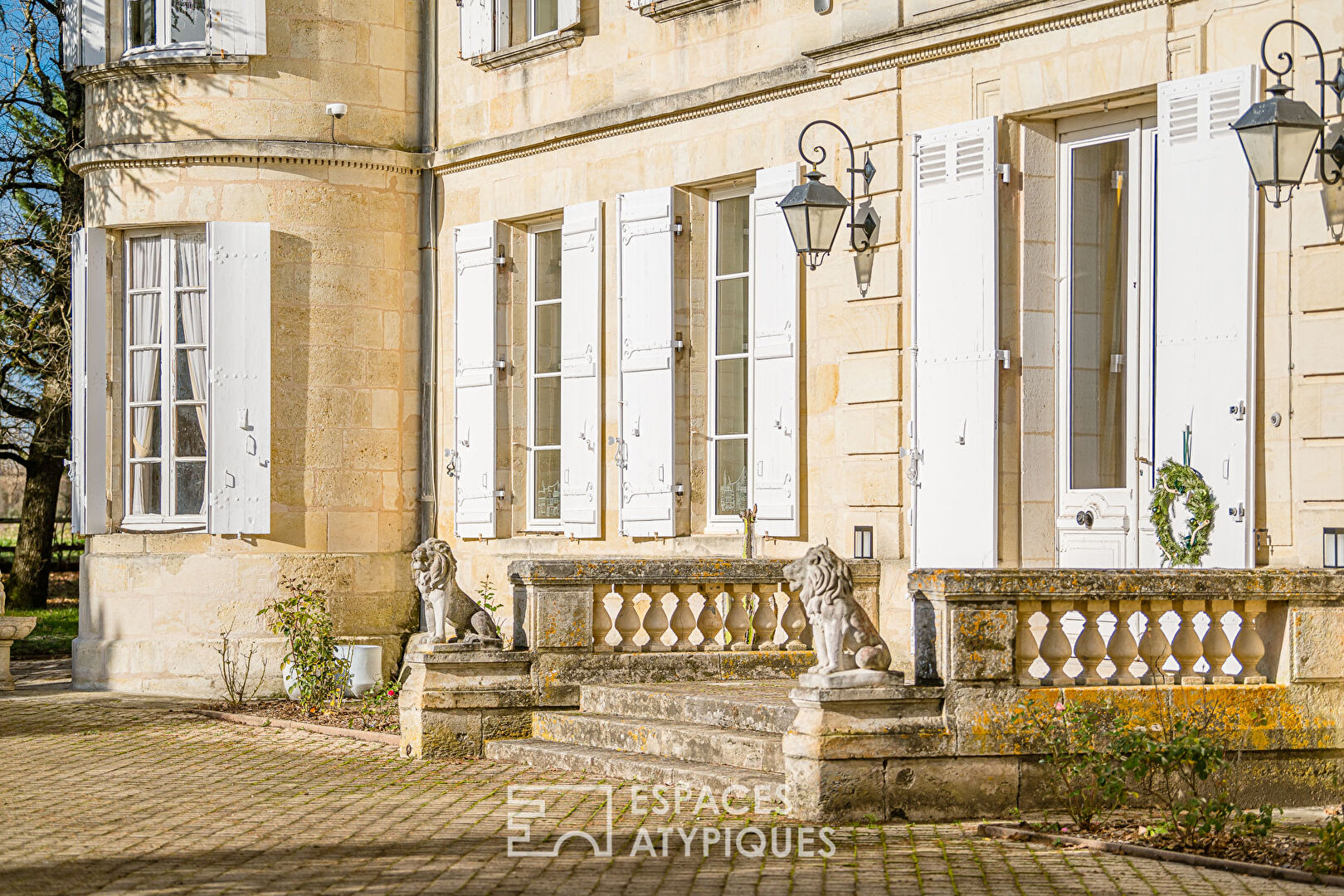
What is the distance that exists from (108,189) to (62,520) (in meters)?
17.7

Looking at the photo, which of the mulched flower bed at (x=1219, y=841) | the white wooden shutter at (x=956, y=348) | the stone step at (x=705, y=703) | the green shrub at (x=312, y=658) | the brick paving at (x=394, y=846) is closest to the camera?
the brick paving at (x=394, y=846)

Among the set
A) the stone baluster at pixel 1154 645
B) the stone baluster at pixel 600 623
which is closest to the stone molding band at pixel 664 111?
the stone baluster at pixel 1154 645

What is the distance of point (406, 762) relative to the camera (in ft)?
31.3

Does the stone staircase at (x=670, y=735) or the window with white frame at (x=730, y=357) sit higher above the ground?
the window with white frame at (x=730, y=357)

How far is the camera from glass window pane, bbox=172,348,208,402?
13773mm

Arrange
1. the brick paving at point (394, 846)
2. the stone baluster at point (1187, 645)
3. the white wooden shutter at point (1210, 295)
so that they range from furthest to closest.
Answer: the white wooden shutter at point (1210, 295) → the stone baluster at point (1187, 645) → the brick paving at point (394, 846)

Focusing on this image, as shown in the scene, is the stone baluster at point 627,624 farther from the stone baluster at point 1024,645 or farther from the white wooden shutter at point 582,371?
the white wooden shutter at point 582,371

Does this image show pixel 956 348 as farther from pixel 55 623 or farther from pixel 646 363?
pixel 55 623

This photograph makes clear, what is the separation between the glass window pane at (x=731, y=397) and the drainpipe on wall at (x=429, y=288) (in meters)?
2.91

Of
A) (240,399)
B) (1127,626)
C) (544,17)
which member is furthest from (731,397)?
(1127,626)

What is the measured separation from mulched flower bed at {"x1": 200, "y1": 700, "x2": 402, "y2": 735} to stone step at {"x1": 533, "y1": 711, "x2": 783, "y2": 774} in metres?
1.63

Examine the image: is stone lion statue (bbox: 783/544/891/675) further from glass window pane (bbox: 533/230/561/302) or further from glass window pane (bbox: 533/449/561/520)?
glass window pane (bbox: 533/230/561/302)

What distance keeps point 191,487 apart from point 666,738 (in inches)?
243

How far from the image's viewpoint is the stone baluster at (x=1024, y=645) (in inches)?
301
